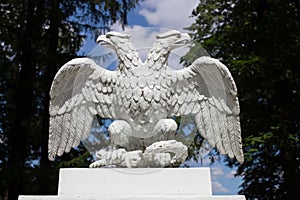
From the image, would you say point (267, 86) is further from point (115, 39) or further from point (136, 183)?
point (136, 183)

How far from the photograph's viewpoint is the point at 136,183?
9.81 feet

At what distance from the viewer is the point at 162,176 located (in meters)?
3.00

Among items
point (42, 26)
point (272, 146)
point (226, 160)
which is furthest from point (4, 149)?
point (272, 146)

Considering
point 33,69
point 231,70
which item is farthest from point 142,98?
point 33,69

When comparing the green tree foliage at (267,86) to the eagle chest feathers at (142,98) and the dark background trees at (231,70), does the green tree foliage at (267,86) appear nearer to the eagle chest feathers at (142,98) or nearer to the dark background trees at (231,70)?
the dark background trees at (231,70)

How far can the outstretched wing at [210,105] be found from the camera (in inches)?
133

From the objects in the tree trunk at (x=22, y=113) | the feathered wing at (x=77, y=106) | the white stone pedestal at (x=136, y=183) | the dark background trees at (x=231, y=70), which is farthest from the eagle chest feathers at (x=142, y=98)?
the tree trunk at (x=22, y=113)

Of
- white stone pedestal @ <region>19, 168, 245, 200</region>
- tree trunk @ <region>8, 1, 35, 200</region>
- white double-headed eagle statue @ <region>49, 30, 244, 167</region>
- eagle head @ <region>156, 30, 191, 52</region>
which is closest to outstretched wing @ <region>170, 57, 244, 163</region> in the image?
white double-headed eagle statue @ <region>49, 30, 244, 167</region>

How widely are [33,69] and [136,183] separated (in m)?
6.53

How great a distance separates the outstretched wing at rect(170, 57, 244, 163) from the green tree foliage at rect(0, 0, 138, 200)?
4.65 meters

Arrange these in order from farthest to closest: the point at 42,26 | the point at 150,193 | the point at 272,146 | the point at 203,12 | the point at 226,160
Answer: the point at 203,12
the point at 42,26
the point at 226,160
the point at 272,146
the point at 150,193

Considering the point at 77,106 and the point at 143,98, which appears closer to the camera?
the point at 143,98

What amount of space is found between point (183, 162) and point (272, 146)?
5.10 m

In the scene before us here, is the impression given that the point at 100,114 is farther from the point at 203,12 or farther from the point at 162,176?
the point at 203,12
